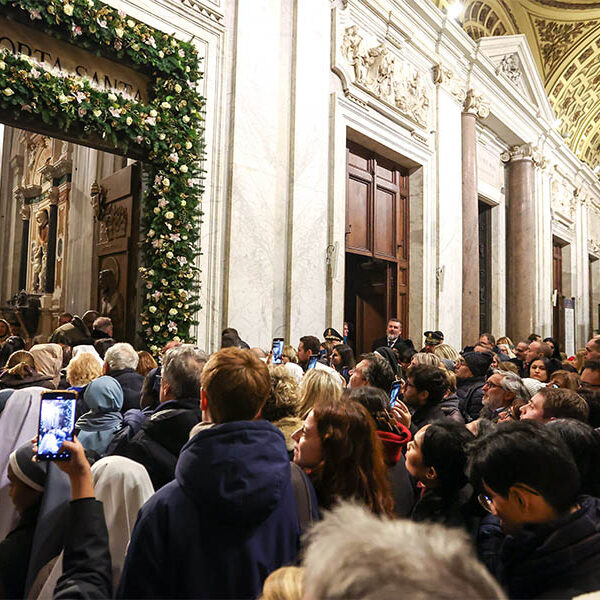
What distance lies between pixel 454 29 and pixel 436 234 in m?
4.99

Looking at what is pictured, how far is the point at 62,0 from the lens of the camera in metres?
6.00

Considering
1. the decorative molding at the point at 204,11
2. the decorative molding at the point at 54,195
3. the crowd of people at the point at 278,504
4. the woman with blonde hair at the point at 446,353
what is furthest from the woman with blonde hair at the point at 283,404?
the decorative molding at the point at 54,195

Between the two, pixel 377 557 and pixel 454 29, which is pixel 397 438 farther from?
pixel 454 29

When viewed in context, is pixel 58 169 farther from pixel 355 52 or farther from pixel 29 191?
pixel 355 52

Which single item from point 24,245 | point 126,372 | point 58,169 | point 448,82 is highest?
point 448,82

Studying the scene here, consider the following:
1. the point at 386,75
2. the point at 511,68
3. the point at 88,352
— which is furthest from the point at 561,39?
the point at 88,352

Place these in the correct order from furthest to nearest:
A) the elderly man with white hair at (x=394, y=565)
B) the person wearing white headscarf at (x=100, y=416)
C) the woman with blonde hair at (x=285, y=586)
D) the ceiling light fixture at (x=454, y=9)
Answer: the ceiling light fixture at (x=454, y=9) → the person wearing white headscarf at (x=100, y=416) → the woman with blonde hair at (x=285, y=586) → the elderly man with white hair at (x=394, y=565)

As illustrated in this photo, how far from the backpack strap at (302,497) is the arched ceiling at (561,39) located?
16128 millimetres

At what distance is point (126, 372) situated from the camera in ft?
13.2

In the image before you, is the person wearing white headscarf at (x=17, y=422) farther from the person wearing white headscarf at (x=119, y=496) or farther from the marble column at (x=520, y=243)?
the marble column at (x=520, y=243)

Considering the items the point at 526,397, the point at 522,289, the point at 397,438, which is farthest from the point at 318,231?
the point at 522,289

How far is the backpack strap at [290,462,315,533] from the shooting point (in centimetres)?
183

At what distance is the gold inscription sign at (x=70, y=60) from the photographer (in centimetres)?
595

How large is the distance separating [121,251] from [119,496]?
6188mm
